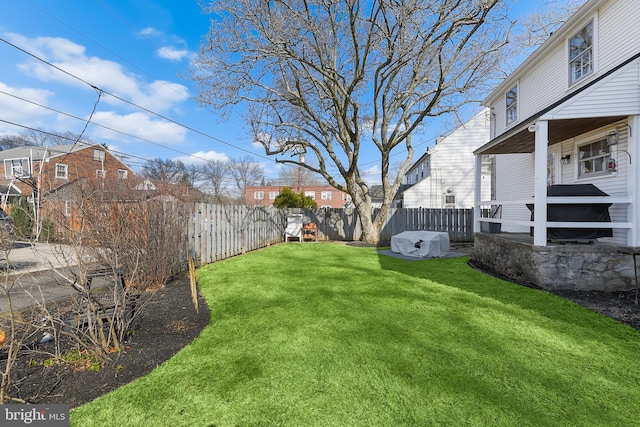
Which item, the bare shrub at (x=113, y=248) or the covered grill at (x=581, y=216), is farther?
the covered grill at (x=581, y=216)

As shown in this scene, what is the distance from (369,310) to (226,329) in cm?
192

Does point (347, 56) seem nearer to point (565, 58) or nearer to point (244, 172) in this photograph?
point (565, 58)

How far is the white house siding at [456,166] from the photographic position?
60.4 ft

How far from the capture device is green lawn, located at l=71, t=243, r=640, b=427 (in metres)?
2.01

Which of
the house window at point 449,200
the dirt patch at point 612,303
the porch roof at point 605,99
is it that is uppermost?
the porch roof at point 605,99

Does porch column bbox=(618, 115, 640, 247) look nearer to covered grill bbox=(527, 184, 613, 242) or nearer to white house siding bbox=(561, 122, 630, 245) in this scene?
covered grill bbox=(527, 184, 613, 242)

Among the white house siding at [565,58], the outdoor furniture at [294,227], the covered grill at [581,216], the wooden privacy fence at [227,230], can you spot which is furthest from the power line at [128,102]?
the covered grill at [581,216]

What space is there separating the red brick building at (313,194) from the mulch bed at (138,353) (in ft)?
122

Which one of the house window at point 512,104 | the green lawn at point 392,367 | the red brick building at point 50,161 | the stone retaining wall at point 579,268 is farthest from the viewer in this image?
the red brick building at point 50,161

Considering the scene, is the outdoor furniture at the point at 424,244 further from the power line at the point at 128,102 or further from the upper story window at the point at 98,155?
the upper story window at the point at 98,155

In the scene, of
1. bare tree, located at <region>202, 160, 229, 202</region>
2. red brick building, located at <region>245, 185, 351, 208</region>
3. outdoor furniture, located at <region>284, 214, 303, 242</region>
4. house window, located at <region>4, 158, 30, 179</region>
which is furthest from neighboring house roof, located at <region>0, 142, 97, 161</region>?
red brick building, located at <region>245, 185, 351, 208</region>

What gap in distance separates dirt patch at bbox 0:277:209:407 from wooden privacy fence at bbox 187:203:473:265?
3492 mm

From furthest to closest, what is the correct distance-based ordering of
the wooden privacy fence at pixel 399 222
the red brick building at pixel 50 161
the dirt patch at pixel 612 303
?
the red brick building at pixel 50 161
the wooden privacy fence at pixel 399 222
the dirt patch at pixel 612 303

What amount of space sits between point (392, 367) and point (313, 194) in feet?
132
